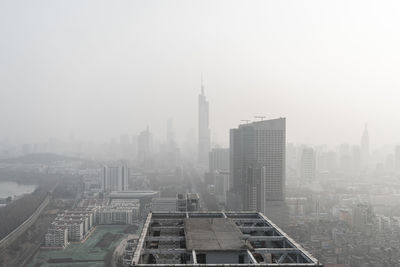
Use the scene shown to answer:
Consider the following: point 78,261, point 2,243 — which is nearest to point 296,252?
point 78,261

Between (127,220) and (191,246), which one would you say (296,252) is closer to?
(191,246)

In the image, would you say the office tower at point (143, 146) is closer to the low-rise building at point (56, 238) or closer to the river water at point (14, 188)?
the river water at point (14, 188)

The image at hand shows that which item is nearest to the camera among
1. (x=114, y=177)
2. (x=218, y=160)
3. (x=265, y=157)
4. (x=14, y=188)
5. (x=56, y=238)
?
(x=56, y=238)

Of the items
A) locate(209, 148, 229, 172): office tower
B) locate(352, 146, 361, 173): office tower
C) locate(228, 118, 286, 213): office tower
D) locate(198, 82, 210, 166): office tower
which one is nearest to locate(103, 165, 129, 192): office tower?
locate(209, 148, 229, 172): office tower

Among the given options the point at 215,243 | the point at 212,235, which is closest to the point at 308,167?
the point at 212,235

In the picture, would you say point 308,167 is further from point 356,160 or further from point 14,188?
point 14,188

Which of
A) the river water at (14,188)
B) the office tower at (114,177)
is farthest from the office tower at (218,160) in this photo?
the river water at (14,188)

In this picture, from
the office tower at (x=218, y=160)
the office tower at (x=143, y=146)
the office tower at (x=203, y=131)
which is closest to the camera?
the office tower at (x=218, y=160)
